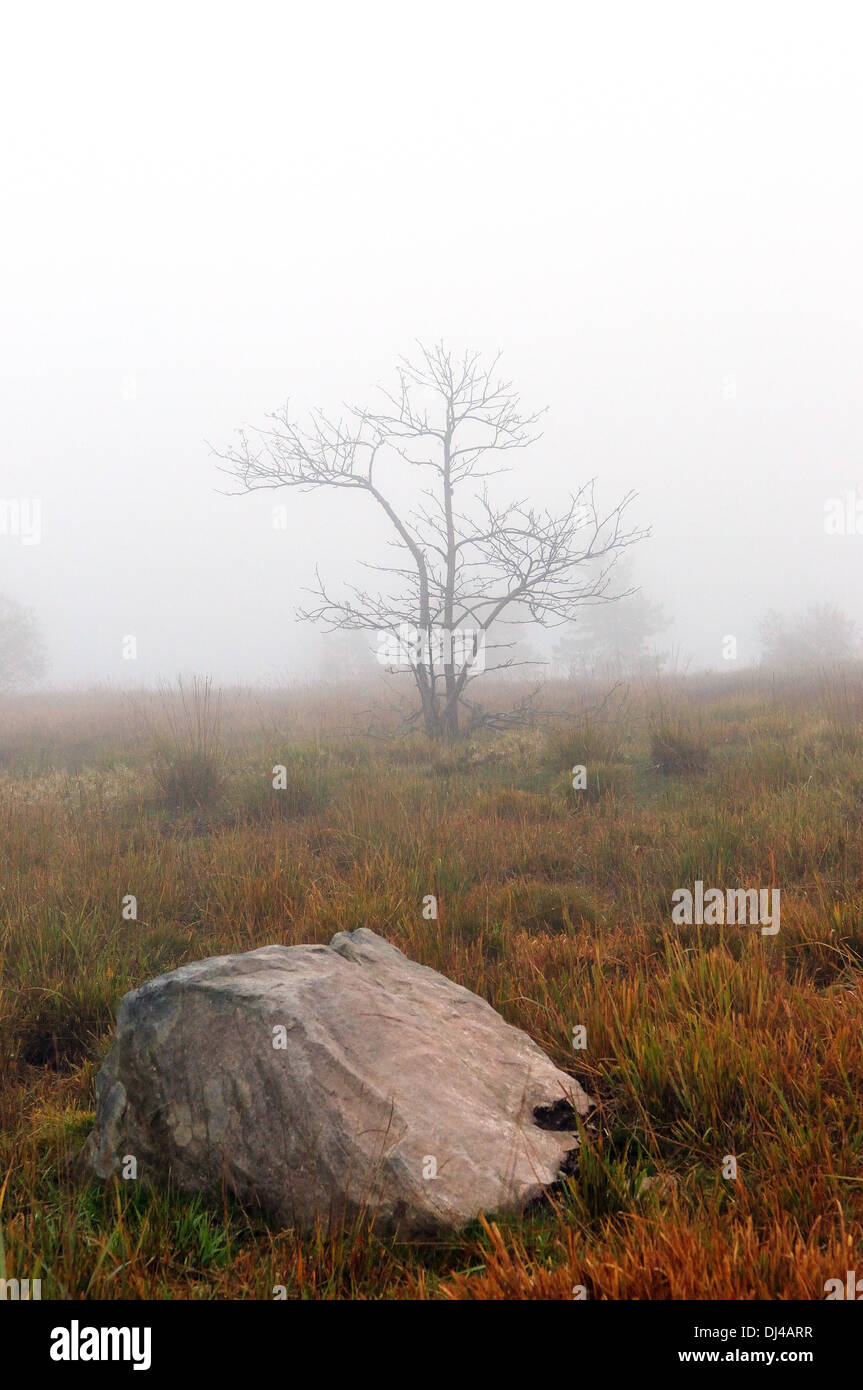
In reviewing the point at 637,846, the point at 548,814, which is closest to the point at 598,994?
the point at 637,846

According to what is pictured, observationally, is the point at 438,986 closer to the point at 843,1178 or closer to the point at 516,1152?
the point at 516,1152

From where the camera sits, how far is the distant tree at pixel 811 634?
3225 centimetres

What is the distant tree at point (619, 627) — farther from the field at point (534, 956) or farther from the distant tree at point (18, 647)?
the field at point (534, 956)

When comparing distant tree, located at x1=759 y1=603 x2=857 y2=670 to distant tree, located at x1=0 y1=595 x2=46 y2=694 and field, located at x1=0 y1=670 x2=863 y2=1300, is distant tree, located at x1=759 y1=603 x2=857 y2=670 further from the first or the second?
distant tree, located at x1=0 y1=595 x2=46 y2=694

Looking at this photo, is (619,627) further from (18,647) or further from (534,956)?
(534,956)

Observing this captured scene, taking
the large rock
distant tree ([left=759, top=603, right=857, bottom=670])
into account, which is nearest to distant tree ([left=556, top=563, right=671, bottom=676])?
distant tree ([left=759, top=603, right=857, bottom=670])

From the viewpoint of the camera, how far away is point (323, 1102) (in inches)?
83.8

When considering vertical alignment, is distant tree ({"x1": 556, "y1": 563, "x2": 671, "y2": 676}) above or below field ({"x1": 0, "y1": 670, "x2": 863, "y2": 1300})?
above

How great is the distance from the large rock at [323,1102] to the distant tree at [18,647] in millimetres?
32577

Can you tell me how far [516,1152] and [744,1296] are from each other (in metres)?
0.68

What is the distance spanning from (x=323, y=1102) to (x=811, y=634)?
37160mm

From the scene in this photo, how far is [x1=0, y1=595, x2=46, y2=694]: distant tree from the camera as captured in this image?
104 feet

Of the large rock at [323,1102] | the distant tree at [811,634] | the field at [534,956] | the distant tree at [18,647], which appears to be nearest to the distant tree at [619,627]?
the distant tree at [811,634]

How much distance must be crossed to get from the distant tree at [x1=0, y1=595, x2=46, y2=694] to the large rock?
107 feet
